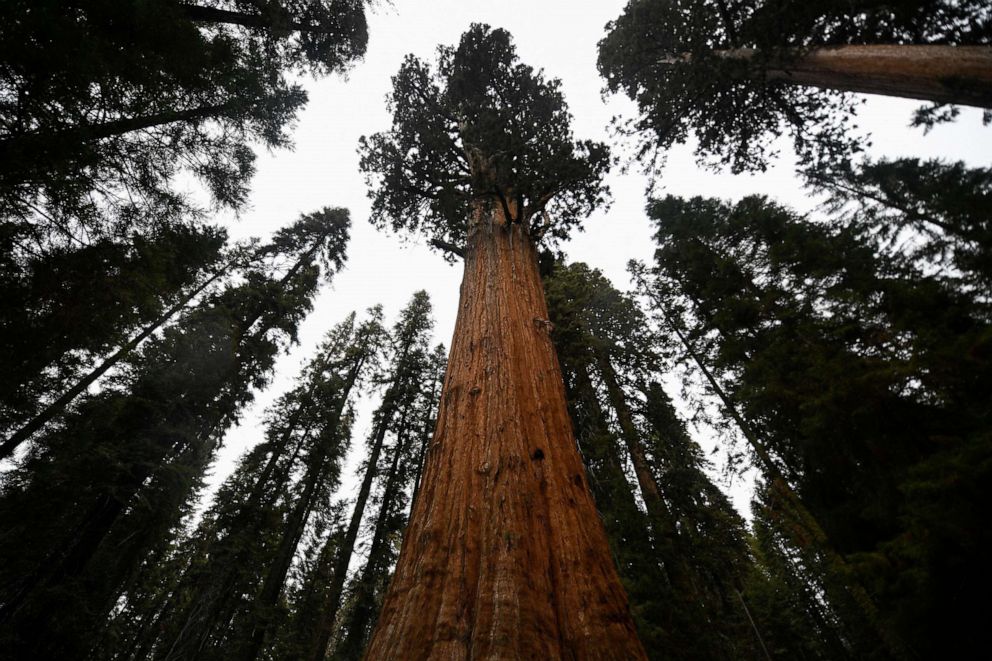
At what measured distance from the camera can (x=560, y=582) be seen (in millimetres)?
1691

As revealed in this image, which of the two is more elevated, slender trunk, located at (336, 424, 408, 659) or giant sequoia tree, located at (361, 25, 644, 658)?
slender trunk, located at (336, 424, 408, 659)

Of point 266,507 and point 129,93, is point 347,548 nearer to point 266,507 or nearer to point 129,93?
point 266,507

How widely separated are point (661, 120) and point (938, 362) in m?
7.46

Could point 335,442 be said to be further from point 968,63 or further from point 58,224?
point 968,63

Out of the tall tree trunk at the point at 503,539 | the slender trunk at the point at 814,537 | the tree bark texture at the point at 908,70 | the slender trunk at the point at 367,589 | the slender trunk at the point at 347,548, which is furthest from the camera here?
the slender trunk at the point at 367,589

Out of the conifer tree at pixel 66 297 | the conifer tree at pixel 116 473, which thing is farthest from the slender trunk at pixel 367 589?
the conifer tree at pixel 66 297

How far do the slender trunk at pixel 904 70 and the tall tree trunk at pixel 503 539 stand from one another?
651cm

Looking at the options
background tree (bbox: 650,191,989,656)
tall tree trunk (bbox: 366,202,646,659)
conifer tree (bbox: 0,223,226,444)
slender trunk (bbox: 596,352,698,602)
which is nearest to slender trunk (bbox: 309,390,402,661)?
conifer tree (bbox: 0,223,226,444)

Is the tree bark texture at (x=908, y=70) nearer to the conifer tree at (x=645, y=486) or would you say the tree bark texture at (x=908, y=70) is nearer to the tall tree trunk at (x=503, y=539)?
the conifer tree at (x=645, y=486)

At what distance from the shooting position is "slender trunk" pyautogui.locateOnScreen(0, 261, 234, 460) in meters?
6.93

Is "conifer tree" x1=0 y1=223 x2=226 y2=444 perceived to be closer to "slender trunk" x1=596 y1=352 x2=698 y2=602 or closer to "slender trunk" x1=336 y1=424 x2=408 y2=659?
"slender trunk" x1=596 y1=352 x2=698 y2=602

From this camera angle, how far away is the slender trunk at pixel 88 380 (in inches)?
273

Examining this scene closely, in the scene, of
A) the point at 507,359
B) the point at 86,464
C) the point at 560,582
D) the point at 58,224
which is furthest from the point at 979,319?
the point at 86,464

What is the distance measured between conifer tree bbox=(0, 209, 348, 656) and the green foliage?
24.2 ft
